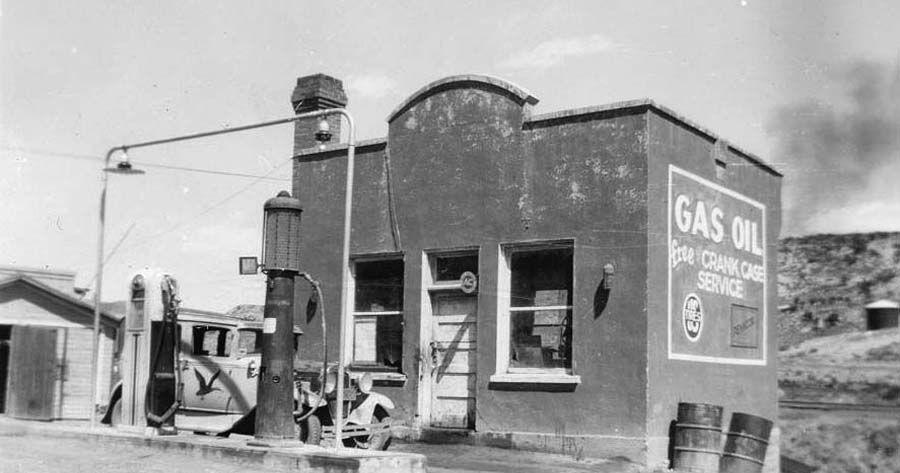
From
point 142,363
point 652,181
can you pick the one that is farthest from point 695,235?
point 142,363

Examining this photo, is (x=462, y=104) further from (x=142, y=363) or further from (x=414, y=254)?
(x=142, y=363)

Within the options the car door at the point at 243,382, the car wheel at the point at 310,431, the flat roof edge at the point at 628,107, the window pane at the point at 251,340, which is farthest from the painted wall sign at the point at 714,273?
the window pane at the point at 251,340

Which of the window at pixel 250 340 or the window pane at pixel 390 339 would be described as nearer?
the window at pixel 250 340

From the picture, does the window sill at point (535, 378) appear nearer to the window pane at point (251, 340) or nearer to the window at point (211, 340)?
the window pane at point (251, 340)

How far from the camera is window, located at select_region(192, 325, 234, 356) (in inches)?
594

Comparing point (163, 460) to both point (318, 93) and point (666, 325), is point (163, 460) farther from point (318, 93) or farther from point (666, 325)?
point (318, 93)

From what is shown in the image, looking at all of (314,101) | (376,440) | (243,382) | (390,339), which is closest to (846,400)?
(390,339)

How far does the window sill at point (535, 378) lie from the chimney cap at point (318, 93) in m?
7.32

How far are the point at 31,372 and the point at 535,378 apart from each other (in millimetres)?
16141

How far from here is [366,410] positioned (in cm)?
1375

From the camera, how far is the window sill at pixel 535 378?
14.5 meters

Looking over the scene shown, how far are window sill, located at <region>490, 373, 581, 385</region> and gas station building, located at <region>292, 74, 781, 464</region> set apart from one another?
0.03 meters

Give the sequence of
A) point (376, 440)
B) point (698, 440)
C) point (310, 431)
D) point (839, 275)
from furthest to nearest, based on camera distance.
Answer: point (839, 275) < point (698, 440) < point (376, 440) < point (310, 431)

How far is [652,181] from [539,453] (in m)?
4.20
